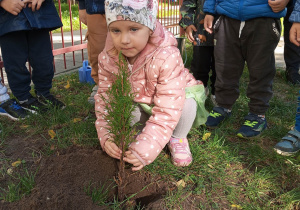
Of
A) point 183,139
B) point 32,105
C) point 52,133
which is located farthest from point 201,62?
point 32,105

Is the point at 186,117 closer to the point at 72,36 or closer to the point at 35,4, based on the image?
the point at 35,4

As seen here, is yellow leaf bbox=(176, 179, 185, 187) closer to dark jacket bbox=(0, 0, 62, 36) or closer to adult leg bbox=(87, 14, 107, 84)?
adult leg bbox=(87, 14, 107, 84)

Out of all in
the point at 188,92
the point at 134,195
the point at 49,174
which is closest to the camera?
the point at 134,195

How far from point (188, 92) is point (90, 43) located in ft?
4.81

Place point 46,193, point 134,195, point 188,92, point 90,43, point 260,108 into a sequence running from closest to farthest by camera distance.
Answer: point 46,193 → point 134,195 → point 188,92 → point 260,108 → point 90,43

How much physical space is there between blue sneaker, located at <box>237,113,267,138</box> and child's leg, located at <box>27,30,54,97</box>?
202 cm

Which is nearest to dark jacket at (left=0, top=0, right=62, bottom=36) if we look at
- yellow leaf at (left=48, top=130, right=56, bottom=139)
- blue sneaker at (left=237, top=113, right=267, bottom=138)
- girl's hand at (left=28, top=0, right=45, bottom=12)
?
girl's hand at (left=28, top=0, right=45, bottom=12)

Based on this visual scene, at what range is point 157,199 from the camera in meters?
1.82

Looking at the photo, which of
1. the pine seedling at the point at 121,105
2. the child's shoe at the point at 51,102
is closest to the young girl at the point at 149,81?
the pine seedling at the point at 121,105

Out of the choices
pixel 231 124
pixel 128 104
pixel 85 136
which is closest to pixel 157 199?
pixel 128 104

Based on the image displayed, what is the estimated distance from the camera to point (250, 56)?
2.56m

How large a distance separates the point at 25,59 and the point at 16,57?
0.10 meters

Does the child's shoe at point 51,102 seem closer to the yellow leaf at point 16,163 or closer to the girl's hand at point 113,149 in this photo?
the yellow leaf at point 16,163

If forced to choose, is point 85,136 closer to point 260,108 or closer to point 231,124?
point 231,124
